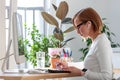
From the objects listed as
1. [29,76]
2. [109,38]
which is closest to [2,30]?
[29,76]

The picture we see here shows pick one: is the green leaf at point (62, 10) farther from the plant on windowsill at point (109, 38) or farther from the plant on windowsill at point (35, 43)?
the plant on windowsill at point (109, 38)

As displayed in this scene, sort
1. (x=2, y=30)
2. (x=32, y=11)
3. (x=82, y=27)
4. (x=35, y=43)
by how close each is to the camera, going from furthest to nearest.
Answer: (x=32, y=11)
(x=35, y=43)
(x=2, y=30)
(x=82, y=27)

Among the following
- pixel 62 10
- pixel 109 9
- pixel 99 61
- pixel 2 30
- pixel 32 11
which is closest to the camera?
pixel 99 61

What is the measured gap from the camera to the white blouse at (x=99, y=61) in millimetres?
1957

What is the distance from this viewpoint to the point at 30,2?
157 inches

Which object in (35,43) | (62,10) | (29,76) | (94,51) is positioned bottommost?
(29,76)

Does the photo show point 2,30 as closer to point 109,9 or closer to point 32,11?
point 32,11

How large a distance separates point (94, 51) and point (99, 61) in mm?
95

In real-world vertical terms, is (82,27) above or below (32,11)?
below

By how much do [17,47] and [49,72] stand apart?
34 centimetres

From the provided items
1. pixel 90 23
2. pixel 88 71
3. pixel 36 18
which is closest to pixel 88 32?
pixel 90 23

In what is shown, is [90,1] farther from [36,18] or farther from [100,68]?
[100,68]

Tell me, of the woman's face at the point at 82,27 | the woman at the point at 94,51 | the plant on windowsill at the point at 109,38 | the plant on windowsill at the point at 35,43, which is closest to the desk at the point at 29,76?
the woman at the point at 94,51

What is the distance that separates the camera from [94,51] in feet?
6.68
